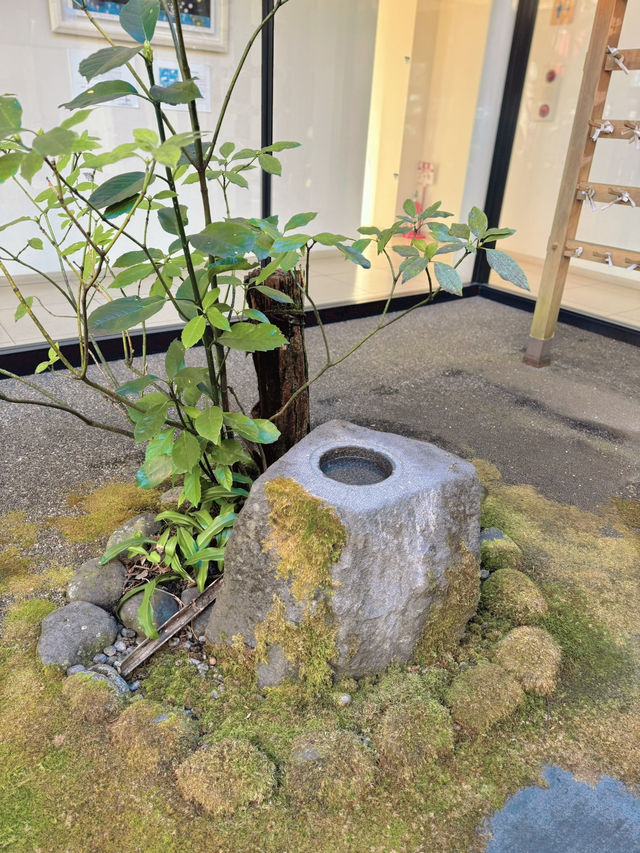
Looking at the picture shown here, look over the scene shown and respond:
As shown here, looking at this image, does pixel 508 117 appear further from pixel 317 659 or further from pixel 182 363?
pixel 317 659

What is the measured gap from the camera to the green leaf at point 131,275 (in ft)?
4.09

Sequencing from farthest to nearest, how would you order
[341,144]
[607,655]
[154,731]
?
1. [341,144]
2. [607,655]
3. [154,731]

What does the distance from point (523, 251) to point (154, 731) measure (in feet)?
13.2

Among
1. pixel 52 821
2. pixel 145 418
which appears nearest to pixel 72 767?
pixel 52 821

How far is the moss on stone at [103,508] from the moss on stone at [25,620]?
0.95ft

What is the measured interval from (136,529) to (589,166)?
2759mm

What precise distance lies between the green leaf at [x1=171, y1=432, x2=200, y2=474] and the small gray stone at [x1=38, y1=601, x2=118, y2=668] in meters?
0.45

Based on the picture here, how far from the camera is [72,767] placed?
1229 millimetres

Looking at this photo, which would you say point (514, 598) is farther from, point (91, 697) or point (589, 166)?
point (589, 166)

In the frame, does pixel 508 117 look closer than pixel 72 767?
No

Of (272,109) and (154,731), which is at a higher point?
(272,109)

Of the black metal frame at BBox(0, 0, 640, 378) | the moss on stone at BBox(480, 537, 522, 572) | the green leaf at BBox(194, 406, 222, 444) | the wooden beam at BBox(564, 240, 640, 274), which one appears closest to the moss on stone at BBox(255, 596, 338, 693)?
the green leaf at BBox(194, 406, 222, 444)

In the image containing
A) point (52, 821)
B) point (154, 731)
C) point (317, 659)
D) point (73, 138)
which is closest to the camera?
point (73, 138)

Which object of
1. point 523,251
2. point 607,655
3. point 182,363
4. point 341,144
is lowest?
point 607,655
